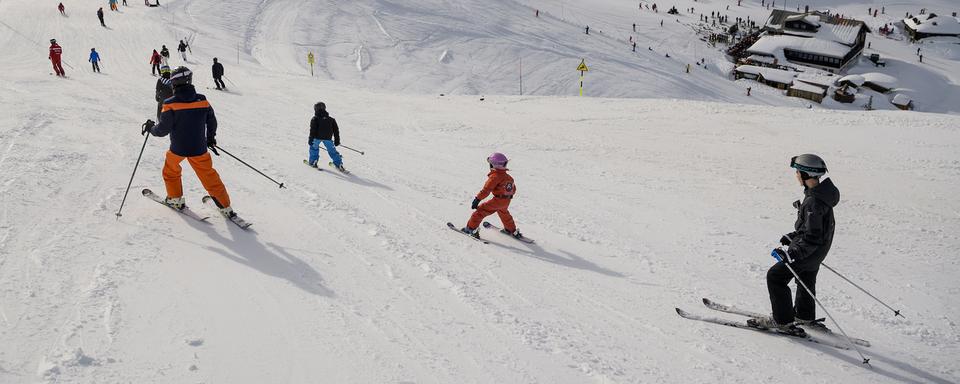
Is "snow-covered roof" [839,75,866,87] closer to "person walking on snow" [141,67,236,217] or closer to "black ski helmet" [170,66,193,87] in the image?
"person walking on snow" [141,67,236,217]

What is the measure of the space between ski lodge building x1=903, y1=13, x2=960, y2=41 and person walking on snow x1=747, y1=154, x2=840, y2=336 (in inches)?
2899

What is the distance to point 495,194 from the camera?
22.5ft

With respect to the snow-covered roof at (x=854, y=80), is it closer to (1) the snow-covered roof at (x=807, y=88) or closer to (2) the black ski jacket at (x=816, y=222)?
(1) the snow-covered roof at (x=807, y=88)

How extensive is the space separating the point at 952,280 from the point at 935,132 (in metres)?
8.70

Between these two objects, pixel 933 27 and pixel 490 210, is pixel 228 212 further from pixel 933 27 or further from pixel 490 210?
pixel 933 27

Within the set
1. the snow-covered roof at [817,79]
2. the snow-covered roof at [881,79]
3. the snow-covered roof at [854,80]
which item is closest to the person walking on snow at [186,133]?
the snow-covered roof at [817,79]

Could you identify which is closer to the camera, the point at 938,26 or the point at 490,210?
the point at 490,210

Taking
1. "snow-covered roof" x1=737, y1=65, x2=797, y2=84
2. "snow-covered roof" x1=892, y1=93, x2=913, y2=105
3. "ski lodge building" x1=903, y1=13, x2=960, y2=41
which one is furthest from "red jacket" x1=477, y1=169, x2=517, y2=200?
"ski lodge building" x1=903, y1=13, x2=960, y2=41

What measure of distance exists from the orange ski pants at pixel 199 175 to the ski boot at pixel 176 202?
5 centimetres

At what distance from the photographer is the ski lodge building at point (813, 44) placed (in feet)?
167

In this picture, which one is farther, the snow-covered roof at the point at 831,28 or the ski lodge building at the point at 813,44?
the snow-covered roof at the point at 831,28

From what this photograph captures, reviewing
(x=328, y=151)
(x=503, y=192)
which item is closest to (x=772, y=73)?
(x=328, y=151)

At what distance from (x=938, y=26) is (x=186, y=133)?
77.2m

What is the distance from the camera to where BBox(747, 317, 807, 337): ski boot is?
16.7 feet
